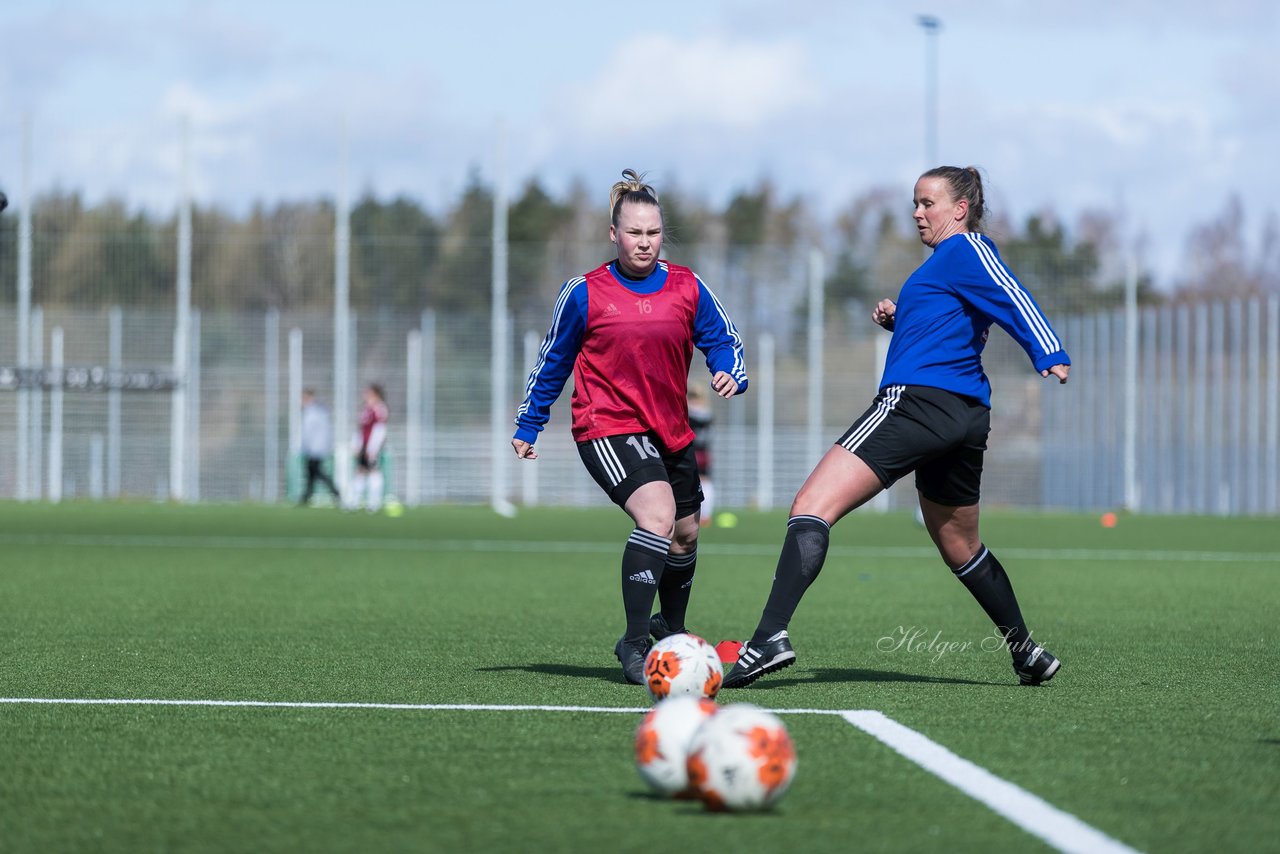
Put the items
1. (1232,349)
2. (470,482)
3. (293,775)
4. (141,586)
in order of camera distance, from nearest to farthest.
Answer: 1. (293,775)
2. (141,586)
3. (1232,349)
4. (470,482)

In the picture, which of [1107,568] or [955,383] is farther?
[1107,568]

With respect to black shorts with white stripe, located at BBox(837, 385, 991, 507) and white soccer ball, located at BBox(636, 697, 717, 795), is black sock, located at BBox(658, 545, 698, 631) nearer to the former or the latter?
black shorts with white stripe, located at BBox(837, 385, 991, 507)

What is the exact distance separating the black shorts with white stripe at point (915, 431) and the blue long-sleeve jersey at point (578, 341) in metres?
0.73

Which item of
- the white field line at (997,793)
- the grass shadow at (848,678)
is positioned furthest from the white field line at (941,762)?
the grass shadow at (848,678)

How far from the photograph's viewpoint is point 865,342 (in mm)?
35750

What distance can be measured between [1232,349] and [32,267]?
23241 millimetres

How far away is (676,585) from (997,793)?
3.14 meters

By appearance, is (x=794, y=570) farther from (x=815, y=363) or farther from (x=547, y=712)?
(x=815, y=363)

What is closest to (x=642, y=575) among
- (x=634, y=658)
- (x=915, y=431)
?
(x=634, y=658)

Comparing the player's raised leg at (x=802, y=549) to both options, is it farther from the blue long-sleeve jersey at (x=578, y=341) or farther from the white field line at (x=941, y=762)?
the blue long-sleeve jersey at (x=578, y=341)

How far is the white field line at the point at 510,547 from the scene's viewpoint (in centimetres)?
1723

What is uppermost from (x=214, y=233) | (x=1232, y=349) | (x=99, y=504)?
(x=214, y=233)

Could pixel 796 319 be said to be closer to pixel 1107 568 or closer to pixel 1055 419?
pixel 1055 419

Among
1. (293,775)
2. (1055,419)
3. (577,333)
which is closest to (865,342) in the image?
(1055,419)
